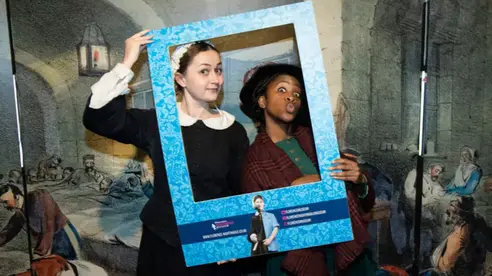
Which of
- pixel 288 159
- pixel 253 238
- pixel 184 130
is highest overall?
pixel 184 130

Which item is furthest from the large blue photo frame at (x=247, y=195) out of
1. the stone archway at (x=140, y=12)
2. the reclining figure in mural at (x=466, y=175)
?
the reclining figure in mural at (x=466, y=175)

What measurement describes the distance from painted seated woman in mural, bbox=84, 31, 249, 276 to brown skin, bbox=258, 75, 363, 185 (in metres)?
0.11

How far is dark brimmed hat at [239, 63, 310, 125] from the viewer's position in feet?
4.49

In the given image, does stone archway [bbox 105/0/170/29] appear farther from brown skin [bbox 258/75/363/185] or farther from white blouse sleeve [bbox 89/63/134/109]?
brown skin [bbox 258/75/363/185]

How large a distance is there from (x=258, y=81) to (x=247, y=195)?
16.1 inches

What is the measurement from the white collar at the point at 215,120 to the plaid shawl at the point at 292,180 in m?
→ 0.12

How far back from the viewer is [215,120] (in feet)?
4.53

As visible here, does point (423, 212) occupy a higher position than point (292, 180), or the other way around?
point (292, 180)

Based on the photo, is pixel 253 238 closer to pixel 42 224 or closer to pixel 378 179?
pixel 378 179

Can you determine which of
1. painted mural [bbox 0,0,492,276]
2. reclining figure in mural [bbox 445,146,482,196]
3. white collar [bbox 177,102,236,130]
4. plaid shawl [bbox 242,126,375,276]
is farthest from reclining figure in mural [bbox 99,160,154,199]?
reclining figure in mural [bbox 445,146,482,196]

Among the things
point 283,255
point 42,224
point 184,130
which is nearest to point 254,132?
point 184,130

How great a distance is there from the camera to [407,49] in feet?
A: 5.00

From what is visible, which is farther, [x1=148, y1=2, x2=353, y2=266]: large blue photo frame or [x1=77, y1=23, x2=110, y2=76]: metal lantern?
[x1=77, y1=23, x2=110, y2=76]: metal lantern

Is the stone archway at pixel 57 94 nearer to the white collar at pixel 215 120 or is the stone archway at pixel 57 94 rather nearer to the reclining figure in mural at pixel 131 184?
the reclining figure in mural at pixel 131 184
